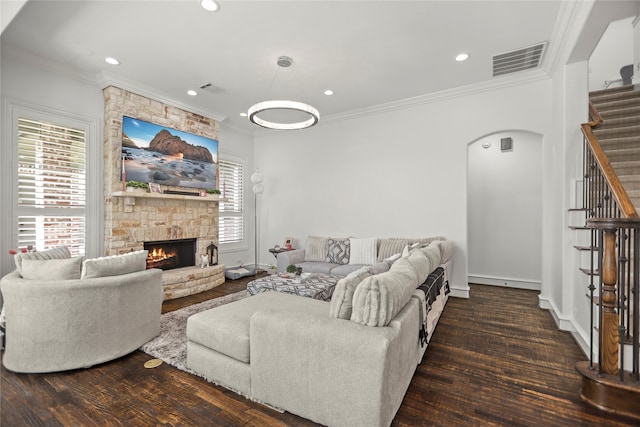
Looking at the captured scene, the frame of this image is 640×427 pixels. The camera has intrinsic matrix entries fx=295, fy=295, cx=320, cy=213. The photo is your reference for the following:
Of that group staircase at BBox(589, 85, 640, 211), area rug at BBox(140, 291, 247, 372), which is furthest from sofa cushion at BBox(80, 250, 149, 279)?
staircase at BBox(589, 85, 640, 211)

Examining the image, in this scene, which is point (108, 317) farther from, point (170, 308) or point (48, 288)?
point (170, 308)

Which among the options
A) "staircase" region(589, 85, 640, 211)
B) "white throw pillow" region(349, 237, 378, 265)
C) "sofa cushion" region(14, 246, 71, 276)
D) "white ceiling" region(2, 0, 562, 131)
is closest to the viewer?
"sofa cushion" region(14, 246, 71, 276)

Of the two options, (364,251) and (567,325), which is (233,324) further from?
(567,325)

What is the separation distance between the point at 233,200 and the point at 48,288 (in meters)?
4.34

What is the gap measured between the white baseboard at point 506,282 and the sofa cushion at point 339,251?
2508mm

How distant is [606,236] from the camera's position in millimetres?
2047

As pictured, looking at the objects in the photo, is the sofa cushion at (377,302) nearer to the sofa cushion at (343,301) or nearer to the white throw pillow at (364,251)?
the sofa cushion at (343,301)

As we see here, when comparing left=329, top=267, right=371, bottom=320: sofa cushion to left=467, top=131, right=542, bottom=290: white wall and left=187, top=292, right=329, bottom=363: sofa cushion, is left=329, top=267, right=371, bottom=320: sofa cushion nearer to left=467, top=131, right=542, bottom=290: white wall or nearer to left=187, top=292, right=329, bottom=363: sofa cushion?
left=187, top=292, right=329, bottom=363: sofa cushion

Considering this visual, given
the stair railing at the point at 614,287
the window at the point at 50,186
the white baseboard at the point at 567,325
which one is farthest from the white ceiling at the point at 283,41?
the white baseboard at the point at 567,325

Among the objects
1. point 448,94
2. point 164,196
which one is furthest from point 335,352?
point 448,94

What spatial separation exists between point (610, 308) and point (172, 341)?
3.67m

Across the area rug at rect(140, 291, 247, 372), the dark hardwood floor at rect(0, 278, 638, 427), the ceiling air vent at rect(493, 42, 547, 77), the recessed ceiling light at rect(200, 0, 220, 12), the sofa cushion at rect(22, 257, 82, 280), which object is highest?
the ceiling air vent at rect(493, 42, 547, 77)

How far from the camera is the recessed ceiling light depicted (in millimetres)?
2742

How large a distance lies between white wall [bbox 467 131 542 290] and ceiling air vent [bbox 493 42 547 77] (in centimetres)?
129
